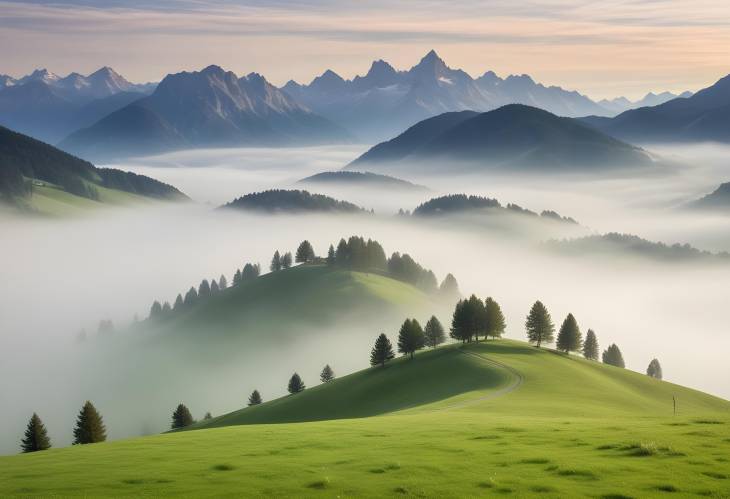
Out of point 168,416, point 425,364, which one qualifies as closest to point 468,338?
point 425,364

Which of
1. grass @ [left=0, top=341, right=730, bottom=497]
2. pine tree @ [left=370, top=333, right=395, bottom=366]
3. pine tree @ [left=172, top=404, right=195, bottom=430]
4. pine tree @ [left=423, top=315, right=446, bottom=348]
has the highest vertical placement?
pine tree @ [left=423, top=315, right=446, bottom=348]

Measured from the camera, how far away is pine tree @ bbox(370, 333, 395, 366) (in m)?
118

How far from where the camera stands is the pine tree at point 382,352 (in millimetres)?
118125

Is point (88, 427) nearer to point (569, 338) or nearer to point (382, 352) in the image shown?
point (382, 352)

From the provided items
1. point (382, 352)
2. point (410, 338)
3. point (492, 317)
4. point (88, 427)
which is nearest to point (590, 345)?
point (492, 317)

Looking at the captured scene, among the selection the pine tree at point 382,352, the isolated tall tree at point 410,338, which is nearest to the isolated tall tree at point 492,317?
the isolated tall tree at point 410,338

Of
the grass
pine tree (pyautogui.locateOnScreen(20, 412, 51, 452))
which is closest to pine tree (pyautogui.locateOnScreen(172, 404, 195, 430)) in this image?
pine tree (pyautogui.locateOnScreen(20, 412, 51, 452))

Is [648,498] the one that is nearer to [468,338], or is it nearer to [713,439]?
[713,439]

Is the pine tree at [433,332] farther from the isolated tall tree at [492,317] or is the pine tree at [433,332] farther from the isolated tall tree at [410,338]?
the isolated tall tree at [492,317]

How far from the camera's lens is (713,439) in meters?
38.2

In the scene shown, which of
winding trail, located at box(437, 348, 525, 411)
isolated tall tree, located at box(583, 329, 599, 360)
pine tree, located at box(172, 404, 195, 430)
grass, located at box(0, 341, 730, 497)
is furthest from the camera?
isolated tall tree, located at box(583, 329, 599, 360)

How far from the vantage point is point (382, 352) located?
391 feet

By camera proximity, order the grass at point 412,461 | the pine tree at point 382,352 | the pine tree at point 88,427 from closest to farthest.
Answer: the grass at point 412,461 < the pine tree at point 88,427 < the pine tree at point 382,352

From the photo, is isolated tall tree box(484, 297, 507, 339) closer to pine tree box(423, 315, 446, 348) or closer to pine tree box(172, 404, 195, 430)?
pine tree box(423, 315, 446, 348)
